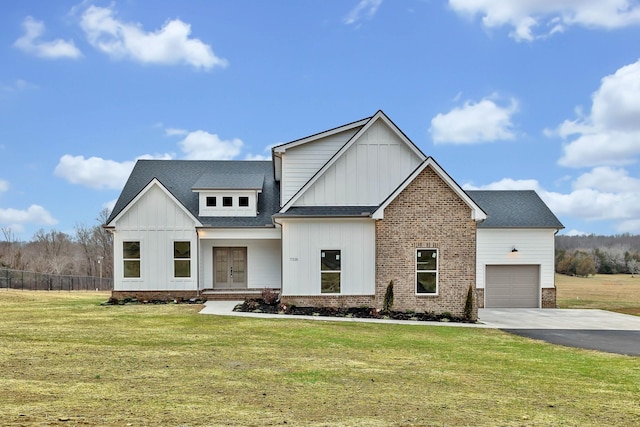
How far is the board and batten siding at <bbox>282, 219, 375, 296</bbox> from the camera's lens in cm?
1888

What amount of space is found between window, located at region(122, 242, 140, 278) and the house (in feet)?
0.15

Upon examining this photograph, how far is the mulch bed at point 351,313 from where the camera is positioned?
1770 cm

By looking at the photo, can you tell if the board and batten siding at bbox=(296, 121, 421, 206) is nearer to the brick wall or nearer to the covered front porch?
the brick wall

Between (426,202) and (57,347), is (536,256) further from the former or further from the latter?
(57,347)

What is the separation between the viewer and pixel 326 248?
62.2ft

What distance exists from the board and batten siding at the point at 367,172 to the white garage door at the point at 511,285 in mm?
8564

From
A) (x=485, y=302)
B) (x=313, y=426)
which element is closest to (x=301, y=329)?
(x=313, y=426)

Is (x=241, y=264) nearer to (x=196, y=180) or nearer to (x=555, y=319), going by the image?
(x=196, y=180)

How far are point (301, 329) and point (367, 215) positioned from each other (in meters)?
6.11

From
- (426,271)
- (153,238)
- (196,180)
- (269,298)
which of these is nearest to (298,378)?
(426,271)

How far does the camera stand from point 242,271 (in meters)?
24.4

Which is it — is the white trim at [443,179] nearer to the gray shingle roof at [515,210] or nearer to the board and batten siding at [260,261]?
the gray shingle roof at [515,210]

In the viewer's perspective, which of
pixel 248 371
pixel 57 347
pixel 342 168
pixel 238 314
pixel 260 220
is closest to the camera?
pixel 248 371

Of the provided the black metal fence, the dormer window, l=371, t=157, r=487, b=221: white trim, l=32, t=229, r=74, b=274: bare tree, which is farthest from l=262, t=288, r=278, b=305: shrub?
l=32, t=229, r=74, b=274: bare tree
